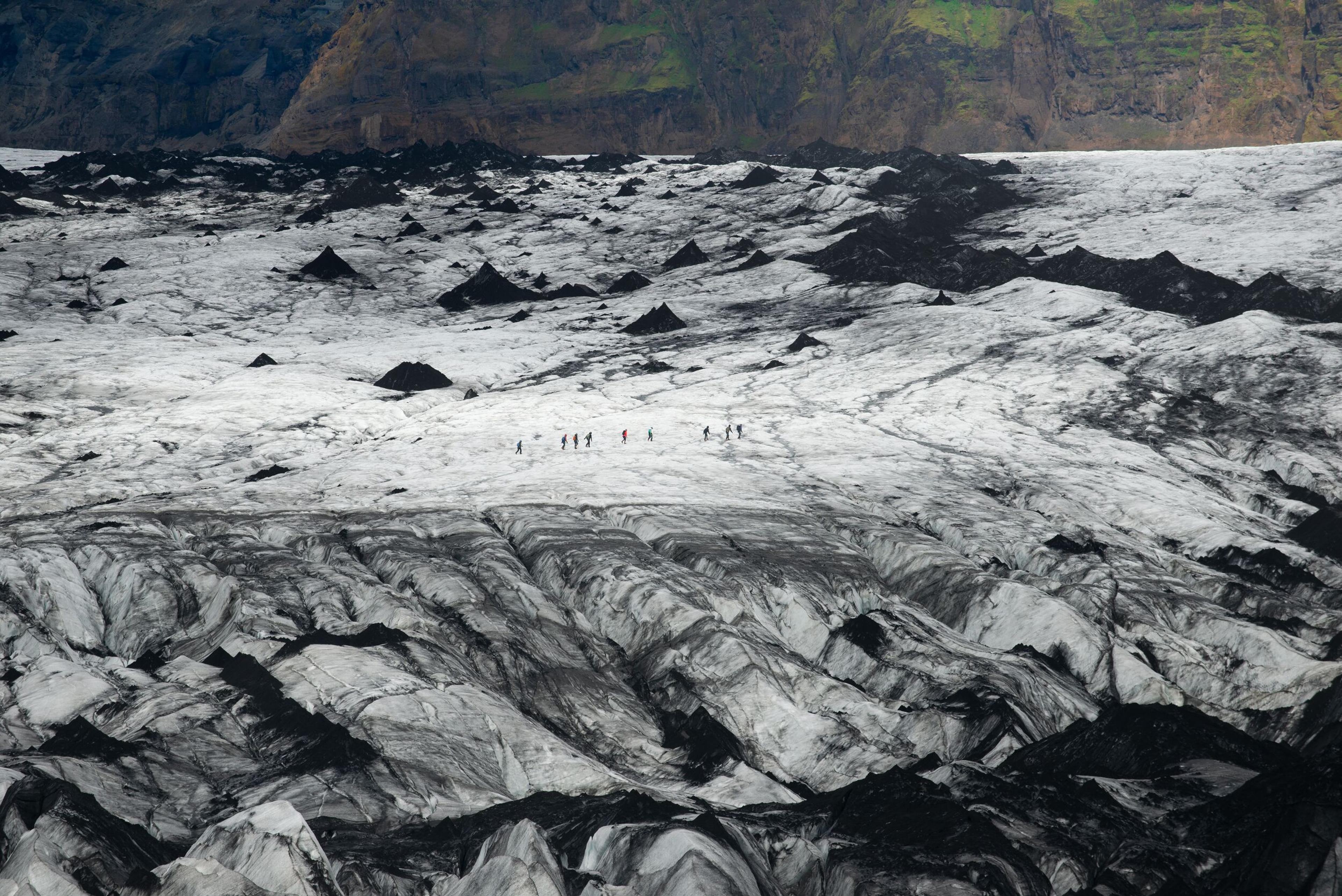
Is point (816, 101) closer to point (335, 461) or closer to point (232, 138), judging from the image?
point (232, 138)

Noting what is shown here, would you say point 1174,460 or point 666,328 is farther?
point 666,328

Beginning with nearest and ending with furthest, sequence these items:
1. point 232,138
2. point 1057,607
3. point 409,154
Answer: point 1057,607 < point 409,154 < point 232,138

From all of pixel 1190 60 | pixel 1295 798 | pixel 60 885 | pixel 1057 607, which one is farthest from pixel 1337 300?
pixel 1190 60

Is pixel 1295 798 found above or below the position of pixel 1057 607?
above

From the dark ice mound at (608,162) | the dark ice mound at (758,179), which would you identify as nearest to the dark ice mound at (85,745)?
the dark ice mound at (758,179)

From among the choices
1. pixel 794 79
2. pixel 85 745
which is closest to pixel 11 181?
pixel 85 745

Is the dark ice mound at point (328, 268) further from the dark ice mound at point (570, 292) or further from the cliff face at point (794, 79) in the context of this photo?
the cliff face at point (794, 79)
